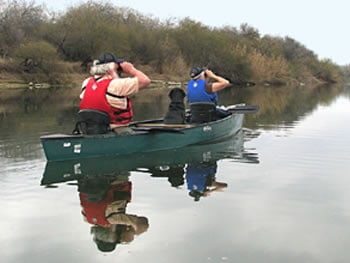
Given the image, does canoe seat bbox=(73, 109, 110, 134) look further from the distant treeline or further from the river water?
the distant treeline

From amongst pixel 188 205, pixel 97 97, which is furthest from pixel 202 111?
pixel 188 205

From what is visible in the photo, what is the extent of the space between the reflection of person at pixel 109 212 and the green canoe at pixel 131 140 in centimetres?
112

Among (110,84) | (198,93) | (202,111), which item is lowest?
(202,111)

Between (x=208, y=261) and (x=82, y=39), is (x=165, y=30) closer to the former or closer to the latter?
(x=82, y=39)

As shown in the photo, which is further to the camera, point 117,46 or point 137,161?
point 117,46

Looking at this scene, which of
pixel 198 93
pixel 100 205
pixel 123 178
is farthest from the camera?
pixel 198 93

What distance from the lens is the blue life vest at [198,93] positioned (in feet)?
38.2

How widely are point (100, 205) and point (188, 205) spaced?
3.65 feet

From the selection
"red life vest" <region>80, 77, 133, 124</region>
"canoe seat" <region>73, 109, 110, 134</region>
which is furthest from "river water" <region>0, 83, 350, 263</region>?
"red life vest" <region>80, 77, 133, 124</region>

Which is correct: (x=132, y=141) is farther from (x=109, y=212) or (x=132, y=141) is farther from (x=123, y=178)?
(x=109, y=212)

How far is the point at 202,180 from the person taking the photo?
776 cm

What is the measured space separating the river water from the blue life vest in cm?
138

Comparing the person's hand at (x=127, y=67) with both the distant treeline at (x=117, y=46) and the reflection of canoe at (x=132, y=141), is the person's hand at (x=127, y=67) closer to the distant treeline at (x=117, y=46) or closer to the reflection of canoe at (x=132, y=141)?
the reflection of canoe at (x=132, y=141)

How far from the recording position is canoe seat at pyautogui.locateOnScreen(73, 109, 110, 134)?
859 centimetres
